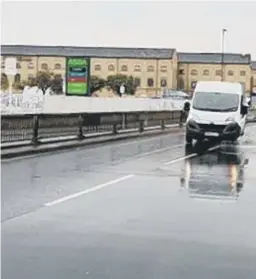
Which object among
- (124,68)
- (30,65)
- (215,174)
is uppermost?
(30,65)

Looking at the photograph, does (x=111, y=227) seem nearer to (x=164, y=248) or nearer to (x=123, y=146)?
(x=164, y=248)

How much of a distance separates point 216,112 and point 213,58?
11977cm

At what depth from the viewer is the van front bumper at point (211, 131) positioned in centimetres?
2838

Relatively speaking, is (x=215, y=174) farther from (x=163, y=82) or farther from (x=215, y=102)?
(x=163, y=82)

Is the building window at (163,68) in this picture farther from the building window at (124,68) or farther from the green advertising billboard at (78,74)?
the green advertising billboard at (78,74)

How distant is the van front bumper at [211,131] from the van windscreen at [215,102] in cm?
84

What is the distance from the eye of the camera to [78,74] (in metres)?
40.1

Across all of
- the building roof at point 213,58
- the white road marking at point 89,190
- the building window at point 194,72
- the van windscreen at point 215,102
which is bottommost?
the white road marking at point 89,190

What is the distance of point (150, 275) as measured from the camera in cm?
692

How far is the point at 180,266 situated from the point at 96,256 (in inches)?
37.0

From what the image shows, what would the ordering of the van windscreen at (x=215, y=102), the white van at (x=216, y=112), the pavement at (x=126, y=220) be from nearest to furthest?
the pavement at (x=126, y=220) → the white van at (x=216, y=112) → the van windscreen at (x=215, y=102)

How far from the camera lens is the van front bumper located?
28.4 meters

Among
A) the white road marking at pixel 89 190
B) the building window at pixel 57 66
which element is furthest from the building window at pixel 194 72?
the white road marking at pixel 89 190

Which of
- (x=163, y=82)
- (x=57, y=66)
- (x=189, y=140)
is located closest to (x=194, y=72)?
(x=163, y=82)
